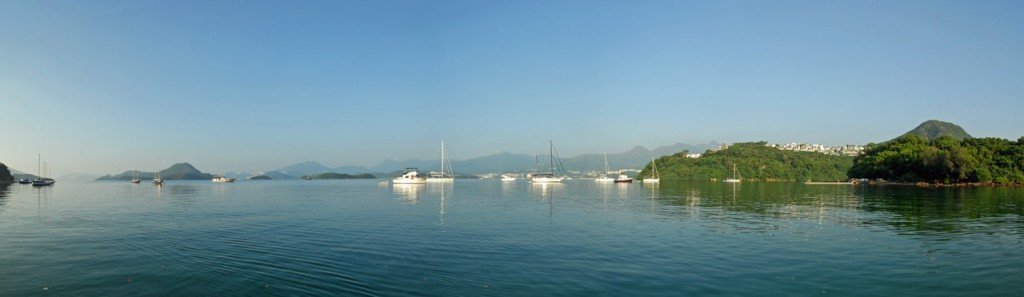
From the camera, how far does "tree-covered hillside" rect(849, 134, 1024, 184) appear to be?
124 metres

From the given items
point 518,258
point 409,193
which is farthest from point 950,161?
point 518,258

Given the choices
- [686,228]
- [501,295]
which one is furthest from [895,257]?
[501,295]

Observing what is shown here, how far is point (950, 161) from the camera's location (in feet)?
399

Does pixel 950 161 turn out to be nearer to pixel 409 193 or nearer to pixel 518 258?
pixel 409 193

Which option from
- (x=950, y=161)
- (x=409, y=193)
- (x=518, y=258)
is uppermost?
(x=950, y=161)

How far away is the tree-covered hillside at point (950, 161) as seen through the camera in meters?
124

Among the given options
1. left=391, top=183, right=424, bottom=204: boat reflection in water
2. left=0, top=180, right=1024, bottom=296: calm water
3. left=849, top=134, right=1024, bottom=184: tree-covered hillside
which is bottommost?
left=391, top=183, right=424, bottom=204: boat reflection in water

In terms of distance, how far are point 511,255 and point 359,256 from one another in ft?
20.0

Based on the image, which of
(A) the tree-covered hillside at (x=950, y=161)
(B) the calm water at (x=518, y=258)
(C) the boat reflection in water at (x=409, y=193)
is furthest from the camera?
(A) the tree-covered hillside at (x=950, y=161)

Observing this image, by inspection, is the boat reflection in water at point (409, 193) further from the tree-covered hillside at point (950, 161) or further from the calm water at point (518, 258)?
the tree-covered hillside at point (950, 161)

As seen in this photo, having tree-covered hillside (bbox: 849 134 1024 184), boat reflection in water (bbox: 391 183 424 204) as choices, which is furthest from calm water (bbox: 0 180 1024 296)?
tree-covered hillside (bbox: 849 134 1024 184)

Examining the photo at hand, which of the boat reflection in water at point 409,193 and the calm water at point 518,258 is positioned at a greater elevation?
the calm water at point 518,258

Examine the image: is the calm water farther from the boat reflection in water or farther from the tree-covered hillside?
the tree-covered hillside

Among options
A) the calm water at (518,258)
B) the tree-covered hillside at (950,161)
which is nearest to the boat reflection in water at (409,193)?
the calm water at (518,258)
